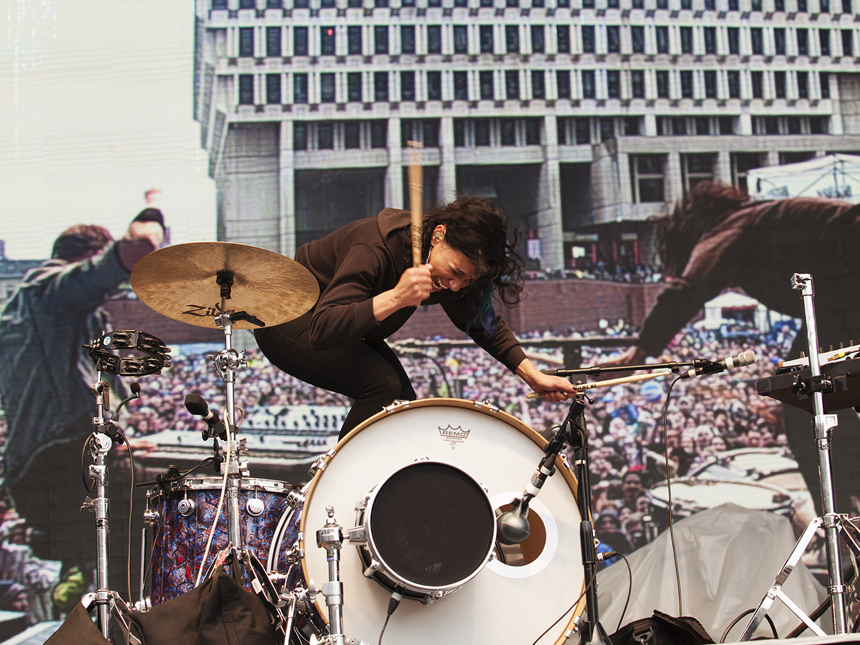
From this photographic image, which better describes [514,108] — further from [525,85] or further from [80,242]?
[80,242]

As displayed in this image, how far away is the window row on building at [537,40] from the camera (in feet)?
14.3

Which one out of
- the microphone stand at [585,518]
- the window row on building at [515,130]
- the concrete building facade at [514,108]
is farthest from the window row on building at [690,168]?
the microphone stand at [585,518]

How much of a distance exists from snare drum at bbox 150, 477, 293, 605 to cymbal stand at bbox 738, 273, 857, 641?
142 centimetres

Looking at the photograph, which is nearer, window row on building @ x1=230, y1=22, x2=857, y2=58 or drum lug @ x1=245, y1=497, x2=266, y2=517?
drum lug @ x1=245, y1=497, x2=266, y2=517

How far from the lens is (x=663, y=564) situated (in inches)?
132

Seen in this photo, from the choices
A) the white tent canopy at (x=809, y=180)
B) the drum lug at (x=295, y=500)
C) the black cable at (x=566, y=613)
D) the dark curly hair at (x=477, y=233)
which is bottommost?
the black cable at (x=566, y=613)

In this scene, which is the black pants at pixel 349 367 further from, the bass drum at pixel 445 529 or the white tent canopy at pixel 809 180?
the white tent canopy at pixel 809 180

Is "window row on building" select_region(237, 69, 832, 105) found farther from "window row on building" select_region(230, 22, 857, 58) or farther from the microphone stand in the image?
the microphone stand

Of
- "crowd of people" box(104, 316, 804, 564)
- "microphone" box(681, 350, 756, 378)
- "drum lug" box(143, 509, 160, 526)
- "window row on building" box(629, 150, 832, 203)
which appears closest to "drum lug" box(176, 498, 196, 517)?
"drum lug" box(143, 509, 160, 526)

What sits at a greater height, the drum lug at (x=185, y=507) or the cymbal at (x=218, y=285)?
the cymbal at (x=218, y=285)

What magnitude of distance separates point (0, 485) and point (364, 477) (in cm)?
261

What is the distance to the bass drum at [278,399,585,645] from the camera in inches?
78.8

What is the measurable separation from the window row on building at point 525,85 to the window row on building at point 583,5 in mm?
376

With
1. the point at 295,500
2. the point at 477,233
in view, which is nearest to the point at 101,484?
the point at 295,500
